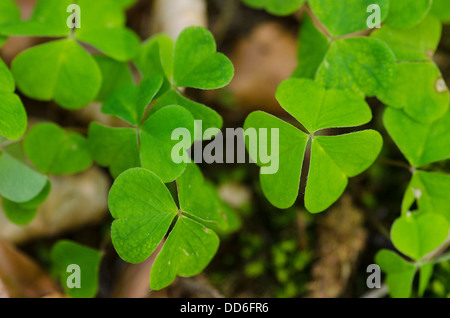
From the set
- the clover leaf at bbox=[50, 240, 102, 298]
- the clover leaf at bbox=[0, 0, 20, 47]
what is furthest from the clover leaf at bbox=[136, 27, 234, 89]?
the clover leaf at bbox=[50, 240, 102, 298]

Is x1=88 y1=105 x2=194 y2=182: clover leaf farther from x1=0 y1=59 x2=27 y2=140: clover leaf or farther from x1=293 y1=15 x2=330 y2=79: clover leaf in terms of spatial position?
x1=293 y1=15 x2=330 y2=79: clover leaf

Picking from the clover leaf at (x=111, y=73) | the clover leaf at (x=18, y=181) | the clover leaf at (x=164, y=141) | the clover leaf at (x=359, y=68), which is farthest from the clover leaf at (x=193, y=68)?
the clover leaf at (x=18, y=181)

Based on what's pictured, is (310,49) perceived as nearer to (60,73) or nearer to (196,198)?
(196,198)

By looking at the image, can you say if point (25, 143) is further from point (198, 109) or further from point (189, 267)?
point (189, 267)

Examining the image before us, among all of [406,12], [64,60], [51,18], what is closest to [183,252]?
[64,60]

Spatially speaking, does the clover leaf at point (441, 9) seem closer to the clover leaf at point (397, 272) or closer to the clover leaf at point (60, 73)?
the clover leaf at point (397, 272)
